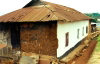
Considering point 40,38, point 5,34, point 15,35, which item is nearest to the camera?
point 40,38

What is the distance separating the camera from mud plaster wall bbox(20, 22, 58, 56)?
10164 mm

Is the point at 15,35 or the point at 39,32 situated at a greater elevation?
the point at 39,32

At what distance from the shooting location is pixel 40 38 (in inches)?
413

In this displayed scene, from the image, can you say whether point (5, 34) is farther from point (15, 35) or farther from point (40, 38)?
point (40, 38)

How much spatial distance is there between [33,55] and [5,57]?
2.83 m

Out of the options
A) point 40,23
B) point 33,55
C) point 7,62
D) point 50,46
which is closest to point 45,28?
point 40,23

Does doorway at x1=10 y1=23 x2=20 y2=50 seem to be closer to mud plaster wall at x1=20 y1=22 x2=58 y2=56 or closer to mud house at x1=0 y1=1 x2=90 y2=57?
mud house at x1=0 y1=1 x2=90 y2=57

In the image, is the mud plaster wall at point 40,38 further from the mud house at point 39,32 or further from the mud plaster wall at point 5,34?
the mud plaster wall at point 5,34

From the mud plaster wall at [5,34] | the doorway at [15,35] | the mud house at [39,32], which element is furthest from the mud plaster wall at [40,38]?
the mud plaster wall at [5,34]

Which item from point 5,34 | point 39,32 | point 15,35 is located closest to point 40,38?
point 39,32

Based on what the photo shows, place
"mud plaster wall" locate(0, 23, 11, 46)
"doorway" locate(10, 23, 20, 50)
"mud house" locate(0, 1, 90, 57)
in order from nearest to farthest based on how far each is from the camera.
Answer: "mud house" locate(0, 1, 90, 57)
"doorway" locate(10, 23, 20, 50)
"mud plaster wall" locate(0, 23, 11, 46)

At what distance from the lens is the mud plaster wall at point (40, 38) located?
1016 cm

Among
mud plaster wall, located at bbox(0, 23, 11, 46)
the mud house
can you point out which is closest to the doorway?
the mud house

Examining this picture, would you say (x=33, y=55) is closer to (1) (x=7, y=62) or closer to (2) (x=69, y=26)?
(1) (x=7, y=62)
